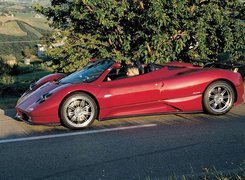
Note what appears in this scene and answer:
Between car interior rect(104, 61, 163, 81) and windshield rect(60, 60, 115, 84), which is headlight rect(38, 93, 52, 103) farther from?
car interior rect(104, 61, 163, 81)

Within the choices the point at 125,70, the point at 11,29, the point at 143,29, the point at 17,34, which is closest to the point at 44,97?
the point at 125,70

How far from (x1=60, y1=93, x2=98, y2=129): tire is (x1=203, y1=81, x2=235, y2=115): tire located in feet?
6.73

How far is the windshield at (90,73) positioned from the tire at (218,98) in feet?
5.94

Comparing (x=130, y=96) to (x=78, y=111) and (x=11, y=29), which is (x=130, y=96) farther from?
(x=11, y=29)

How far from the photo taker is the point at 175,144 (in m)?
6.27

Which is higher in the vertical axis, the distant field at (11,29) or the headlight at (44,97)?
the distant field at (11,29)

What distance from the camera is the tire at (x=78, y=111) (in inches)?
291

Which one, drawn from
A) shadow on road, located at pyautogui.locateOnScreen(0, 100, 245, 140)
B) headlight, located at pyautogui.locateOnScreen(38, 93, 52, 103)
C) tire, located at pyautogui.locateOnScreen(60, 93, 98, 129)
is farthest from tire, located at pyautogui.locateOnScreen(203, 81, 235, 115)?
headlight, located at pyautogui.locateOnScreen(38, 93, 52, 103)

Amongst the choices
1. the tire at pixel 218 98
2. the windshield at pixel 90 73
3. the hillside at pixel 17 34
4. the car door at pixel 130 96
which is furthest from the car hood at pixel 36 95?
the hillside at pixel 17 34

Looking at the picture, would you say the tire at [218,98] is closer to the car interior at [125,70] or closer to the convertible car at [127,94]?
the convertible car at [127,94]

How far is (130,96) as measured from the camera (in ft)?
25.4

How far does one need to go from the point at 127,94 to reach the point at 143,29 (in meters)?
4.23

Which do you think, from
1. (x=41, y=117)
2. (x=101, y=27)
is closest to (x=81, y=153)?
(x=41, y=117)

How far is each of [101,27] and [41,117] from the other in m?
5.52
